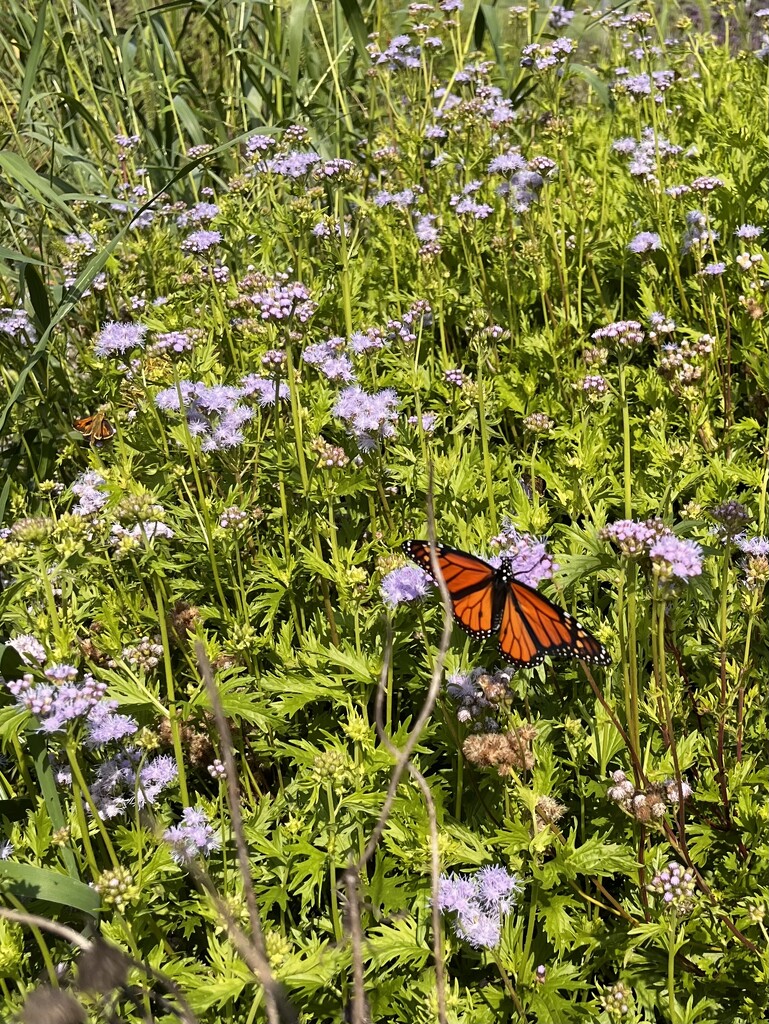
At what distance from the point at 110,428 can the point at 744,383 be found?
9.86 ft

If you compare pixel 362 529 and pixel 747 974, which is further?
pixel 362 529

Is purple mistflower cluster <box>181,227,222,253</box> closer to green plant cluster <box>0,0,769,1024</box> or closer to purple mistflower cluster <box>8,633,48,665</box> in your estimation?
green plant cluster <box>0,0,769,1024</box>

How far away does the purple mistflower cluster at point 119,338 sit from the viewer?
383cm

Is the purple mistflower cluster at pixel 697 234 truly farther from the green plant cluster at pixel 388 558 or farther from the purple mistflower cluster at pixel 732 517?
the purple mistflower cluster at pixel 732 517

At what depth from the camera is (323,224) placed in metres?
4.67

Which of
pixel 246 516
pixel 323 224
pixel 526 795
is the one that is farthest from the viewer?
pixel 323 224

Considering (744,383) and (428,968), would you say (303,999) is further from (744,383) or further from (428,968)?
(744,383)

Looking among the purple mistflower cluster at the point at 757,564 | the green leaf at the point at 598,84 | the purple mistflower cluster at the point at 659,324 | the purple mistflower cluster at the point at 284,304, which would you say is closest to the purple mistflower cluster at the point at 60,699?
the purple mistflower cluster at the point at 284,304

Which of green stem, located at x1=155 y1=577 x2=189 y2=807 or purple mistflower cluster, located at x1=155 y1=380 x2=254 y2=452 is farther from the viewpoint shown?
purple mistflower cluster, located at x1=155 y1=380 x2=254 y2=452

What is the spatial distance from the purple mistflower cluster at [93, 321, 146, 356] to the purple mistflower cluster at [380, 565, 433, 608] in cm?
176

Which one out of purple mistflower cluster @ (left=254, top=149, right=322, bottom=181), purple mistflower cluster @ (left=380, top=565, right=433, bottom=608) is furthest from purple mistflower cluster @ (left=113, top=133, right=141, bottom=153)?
purple mistflower cluster @ (left=380, top=565, right=433, bottom=608)

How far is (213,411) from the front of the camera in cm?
369

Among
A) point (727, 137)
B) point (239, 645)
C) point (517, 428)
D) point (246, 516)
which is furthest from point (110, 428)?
point (727, 137)

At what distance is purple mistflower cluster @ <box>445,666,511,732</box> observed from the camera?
248 centimetres
